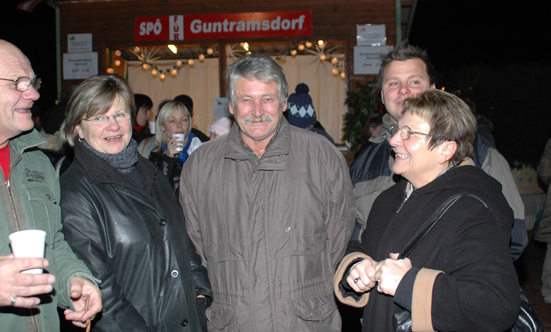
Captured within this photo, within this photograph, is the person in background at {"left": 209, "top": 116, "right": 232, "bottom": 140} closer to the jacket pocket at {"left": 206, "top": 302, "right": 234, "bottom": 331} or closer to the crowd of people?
the crowd of people

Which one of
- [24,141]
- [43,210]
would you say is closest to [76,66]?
[24,141]

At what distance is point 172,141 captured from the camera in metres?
3.78

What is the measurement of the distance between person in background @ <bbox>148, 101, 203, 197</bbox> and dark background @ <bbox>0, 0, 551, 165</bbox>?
21.8 ft

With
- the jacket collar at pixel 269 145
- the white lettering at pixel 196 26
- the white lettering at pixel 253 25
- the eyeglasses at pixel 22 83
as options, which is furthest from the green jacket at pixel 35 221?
the white lettering at pixel 196 26

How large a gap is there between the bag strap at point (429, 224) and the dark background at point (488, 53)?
26.1 ft

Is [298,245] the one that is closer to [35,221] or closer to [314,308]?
[314,308]

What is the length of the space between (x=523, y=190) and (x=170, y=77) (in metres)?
9.22

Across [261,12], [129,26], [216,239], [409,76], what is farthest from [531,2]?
[216,239]

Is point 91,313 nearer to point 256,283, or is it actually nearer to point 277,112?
point 256,283

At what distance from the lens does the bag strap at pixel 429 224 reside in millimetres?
1592

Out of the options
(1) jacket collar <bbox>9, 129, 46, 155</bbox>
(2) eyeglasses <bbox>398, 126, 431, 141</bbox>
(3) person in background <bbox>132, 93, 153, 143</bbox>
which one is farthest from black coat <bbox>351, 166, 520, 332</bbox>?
(3) person in background <bbox>132, 93, 153, 143</bbox>

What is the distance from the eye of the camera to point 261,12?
27.7ft

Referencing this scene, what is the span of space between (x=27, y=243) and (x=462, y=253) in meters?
1.60

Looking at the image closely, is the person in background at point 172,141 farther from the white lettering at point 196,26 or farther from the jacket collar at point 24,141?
the white lettering at point 196,26
